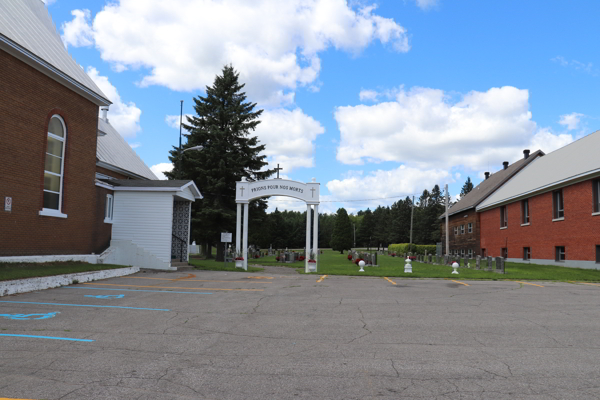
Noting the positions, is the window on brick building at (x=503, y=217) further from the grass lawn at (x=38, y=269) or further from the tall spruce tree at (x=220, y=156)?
the grass lawn at (x=38, y=269)

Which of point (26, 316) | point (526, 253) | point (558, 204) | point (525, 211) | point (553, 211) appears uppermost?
point (558, 204)

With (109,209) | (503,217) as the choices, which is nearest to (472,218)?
(503,217)

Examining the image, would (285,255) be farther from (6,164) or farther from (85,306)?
(85,306)

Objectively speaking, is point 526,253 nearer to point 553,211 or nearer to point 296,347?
point 553,211

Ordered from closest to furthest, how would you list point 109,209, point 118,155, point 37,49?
point 37,49, point 109,209, point 118,155

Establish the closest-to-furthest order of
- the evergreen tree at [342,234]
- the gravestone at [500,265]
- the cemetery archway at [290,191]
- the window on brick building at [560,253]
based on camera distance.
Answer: the gravestone at [500,265]
the cemetery archway at [290,191]
the window on brick building at [560,253]
the evergreen tree at [342,234]

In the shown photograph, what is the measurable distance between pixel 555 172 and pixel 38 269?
29.5 metres

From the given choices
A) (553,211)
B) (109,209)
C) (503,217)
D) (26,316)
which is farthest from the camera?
(503,217)

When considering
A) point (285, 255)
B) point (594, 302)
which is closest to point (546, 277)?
point (594, 302)

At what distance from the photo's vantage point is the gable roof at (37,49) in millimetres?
14992

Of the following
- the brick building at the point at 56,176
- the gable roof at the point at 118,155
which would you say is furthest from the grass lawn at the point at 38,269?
the gable roof at the point at 118,155

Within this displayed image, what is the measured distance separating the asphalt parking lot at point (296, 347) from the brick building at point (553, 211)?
14324mm

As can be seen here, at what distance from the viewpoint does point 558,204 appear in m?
27.2

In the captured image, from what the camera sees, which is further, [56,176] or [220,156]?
[220,156]
